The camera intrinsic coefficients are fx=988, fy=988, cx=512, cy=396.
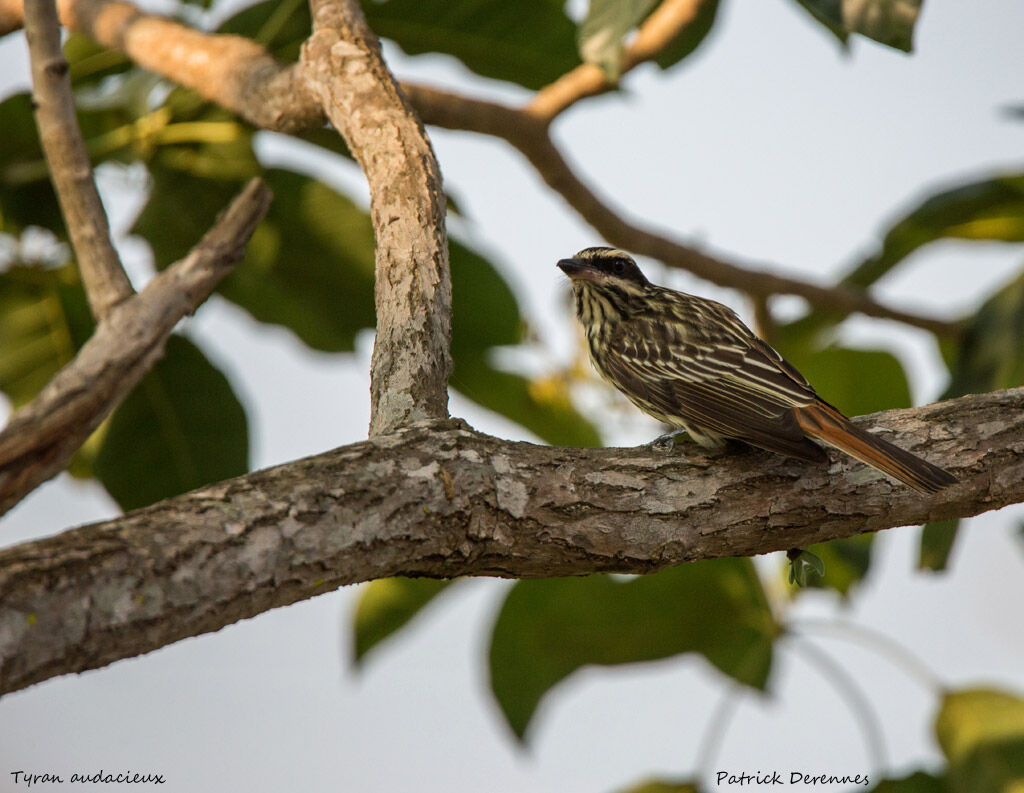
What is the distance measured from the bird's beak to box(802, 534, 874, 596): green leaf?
1.37m

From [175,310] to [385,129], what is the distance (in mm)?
762

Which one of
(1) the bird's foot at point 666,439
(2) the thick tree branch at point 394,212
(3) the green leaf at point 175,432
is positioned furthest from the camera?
(3) the green leaf at point 175,432

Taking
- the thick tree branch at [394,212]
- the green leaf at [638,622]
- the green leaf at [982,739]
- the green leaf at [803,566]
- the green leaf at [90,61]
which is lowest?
the green leaf at [982,739]

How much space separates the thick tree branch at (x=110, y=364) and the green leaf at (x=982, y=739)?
325 centimetres

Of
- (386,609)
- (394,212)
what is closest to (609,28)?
(394,212)

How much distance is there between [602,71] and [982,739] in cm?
296

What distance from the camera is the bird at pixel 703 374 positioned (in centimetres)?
234

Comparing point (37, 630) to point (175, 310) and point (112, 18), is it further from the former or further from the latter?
point (112, 18)

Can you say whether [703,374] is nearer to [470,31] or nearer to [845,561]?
[845,561]

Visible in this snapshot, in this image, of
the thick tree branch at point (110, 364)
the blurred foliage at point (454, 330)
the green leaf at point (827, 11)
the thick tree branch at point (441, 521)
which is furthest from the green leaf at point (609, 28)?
the thick tree branch at point (441, 521)

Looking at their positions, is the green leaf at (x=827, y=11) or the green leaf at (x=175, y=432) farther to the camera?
the green leaf at (x=175, y=432)

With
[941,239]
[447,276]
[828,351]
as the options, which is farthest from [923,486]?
[941,239]

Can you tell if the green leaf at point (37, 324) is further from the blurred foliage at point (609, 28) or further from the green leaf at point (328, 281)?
the blurred foliage at point (609, 28)

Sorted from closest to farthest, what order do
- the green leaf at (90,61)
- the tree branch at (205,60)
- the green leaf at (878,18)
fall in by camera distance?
the green leaf at (878,18)
the tree branch at (205,60)
the green leaf at (90,61)
